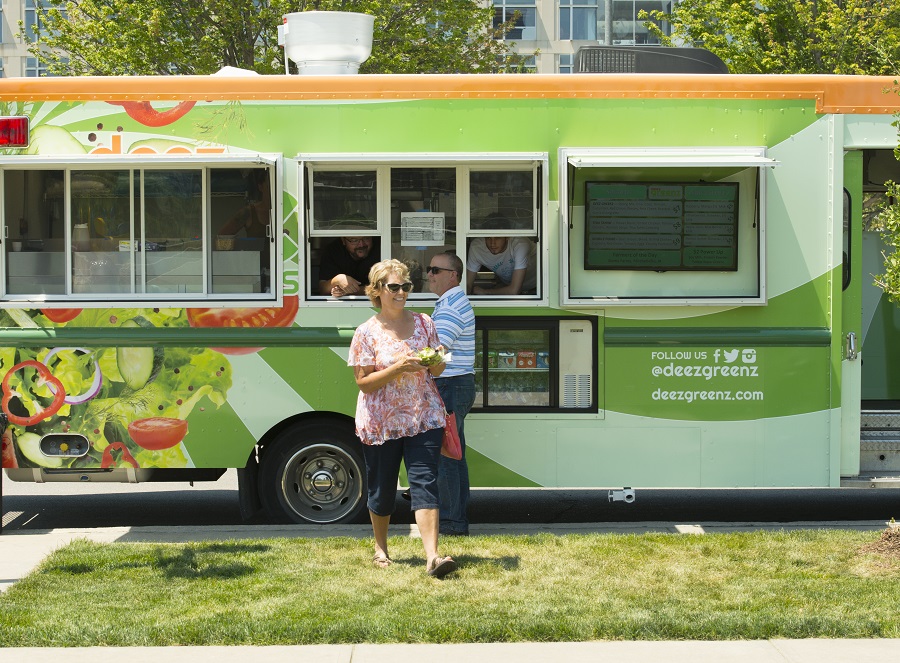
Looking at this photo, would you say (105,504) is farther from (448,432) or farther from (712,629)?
(712,629)

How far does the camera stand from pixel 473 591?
6.02m

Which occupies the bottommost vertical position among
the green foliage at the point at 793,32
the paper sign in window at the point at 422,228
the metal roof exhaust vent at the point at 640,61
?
the paper sign in window at the point at 422,228

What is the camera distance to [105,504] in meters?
9.55

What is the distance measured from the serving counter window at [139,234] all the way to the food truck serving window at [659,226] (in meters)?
2.04

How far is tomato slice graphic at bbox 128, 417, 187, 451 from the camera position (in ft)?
25.5

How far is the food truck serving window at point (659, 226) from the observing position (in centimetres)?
770

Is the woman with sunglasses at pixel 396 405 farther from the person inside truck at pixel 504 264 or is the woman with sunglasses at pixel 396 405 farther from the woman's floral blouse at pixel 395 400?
the person inside truck at pixel 504 264

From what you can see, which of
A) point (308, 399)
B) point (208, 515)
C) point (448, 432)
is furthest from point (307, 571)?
point (208, 515)

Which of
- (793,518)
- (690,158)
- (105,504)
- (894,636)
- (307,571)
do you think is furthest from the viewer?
(105,504)

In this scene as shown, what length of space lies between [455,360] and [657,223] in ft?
5.37

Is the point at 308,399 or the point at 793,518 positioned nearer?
the point at 308,399

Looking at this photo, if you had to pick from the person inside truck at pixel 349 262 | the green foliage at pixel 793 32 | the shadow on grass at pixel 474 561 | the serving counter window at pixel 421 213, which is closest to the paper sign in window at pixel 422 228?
the serving counter window at pixel 421 213

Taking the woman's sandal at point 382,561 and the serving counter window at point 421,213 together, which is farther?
the serving counter window at point 421,213

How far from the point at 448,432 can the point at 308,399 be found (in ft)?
4.62
